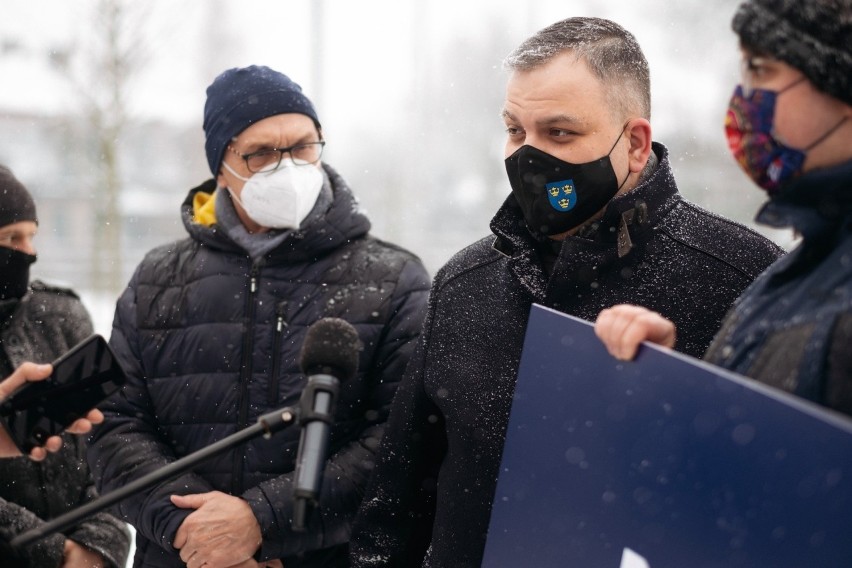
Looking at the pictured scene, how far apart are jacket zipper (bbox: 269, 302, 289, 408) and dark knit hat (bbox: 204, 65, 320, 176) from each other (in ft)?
2.09

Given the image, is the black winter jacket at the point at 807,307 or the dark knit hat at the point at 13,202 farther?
the dark knit hat at the point at 13,202

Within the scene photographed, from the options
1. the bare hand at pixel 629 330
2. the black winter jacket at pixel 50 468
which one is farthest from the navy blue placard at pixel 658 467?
the black winter jacket at pixel 50 468

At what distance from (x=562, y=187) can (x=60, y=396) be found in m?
1.19

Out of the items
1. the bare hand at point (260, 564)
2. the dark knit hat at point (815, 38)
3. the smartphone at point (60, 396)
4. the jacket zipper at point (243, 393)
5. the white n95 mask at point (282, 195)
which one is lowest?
the bare hand at point (260, 564)

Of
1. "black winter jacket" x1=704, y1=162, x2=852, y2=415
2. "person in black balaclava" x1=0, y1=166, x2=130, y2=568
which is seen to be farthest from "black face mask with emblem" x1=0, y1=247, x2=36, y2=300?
"black winter jacket" x1=704, y1=162, x2=852, y2=415

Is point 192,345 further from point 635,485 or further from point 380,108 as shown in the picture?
point 380,108

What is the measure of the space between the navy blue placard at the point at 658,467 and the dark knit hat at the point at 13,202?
209cm

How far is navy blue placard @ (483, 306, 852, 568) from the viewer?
3.73ft

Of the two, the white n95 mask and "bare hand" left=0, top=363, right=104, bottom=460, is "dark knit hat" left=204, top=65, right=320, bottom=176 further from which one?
"bare hand" left=0, top=363, right=104, bottom=460

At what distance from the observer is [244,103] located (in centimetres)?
303

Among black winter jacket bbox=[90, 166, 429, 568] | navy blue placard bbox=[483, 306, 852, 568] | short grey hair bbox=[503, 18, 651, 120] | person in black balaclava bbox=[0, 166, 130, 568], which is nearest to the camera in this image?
navy blue placard bbox=[483, 306, 852, 568]

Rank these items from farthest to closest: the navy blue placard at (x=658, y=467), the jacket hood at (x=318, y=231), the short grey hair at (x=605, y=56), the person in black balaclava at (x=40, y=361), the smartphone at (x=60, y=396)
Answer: the person in black balaclava at (x=40, y=361), the jacket hood at (x=318, y=231), the short grey hair at (x=605, y=56), the smartphone at (x=60, y=396), the navy blue placard at (x=658, y=467)

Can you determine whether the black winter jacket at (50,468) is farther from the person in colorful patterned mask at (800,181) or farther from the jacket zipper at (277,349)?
the person in colorful patterned mask at (800,181)

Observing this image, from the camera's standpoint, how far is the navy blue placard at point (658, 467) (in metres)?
1.14
